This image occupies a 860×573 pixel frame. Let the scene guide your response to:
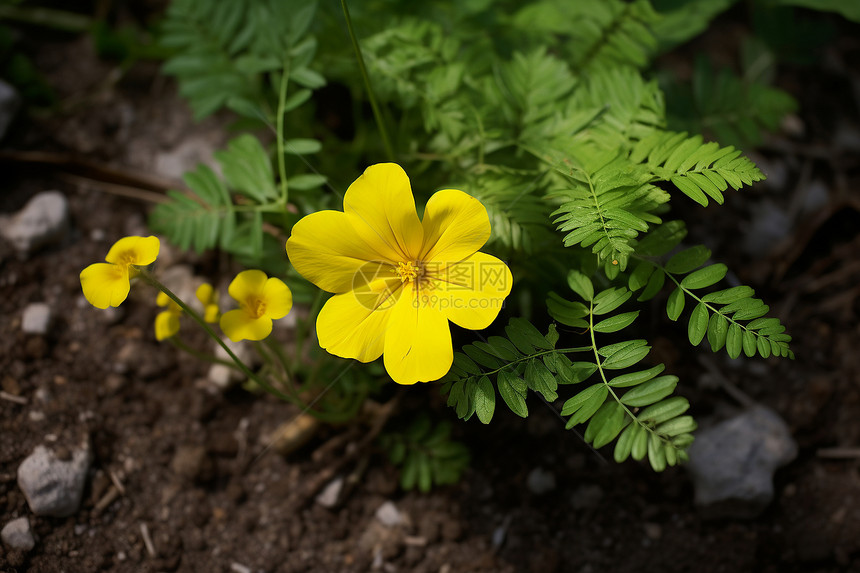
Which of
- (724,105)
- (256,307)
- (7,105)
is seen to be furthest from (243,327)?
(724,105)

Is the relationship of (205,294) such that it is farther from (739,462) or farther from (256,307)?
(739,462)

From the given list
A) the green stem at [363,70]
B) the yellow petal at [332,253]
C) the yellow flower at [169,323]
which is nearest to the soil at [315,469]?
the yellow flower at [169,323]

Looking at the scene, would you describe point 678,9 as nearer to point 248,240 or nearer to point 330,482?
point 248,240

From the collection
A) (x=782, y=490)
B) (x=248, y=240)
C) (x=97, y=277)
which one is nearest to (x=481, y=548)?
(x=782, y=490)

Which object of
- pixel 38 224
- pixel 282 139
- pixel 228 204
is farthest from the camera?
pixel 38 224

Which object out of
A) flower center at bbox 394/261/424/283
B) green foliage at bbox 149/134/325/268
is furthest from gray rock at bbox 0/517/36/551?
flower center at bbox 394/261/424/283
